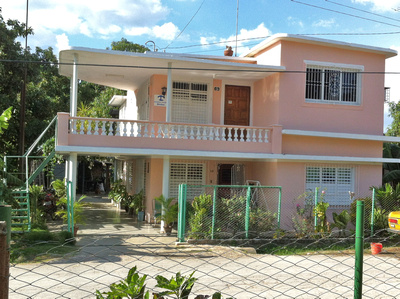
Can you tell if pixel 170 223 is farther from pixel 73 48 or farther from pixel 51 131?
pixel 51 131

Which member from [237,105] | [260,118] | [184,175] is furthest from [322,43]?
[184,175]

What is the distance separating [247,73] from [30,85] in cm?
1434

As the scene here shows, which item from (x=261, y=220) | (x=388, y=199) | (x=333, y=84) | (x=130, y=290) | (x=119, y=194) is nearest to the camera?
(x=130, y=290)

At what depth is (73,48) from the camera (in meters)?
13.0

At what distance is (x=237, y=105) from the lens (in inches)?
675

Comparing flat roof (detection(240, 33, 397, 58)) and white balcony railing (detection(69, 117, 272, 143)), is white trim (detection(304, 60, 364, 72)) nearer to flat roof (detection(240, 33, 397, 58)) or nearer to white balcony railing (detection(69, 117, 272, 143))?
flat roof (detection(240, 33, 397, 58))

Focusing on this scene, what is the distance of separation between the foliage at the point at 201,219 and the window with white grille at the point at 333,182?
4689mm

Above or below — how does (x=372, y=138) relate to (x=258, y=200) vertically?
above

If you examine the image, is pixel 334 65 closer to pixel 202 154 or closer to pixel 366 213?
pixel 366 213

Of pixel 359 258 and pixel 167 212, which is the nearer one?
pixel 359 258

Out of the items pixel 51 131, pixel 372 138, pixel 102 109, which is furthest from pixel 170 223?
pixel 102 109

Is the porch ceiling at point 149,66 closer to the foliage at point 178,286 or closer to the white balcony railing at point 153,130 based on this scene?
the white balcony railing at point 153,130

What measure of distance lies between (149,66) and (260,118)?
15.4 feet

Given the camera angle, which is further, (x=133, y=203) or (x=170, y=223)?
(x=133, y=203)
